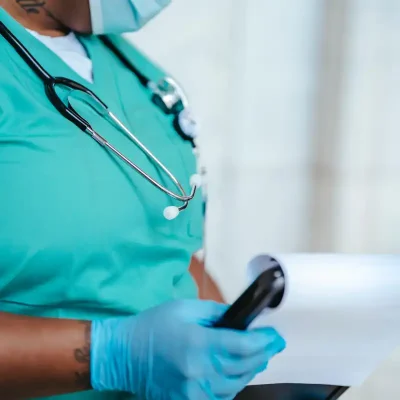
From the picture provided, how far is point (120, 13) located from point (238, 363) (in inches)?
20.1

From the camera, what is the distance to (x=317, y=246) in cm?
125

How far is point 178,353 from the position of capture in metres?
0.59

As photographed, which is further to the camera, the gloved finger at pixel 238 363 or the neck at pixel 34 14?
the neck at pixel 34 14

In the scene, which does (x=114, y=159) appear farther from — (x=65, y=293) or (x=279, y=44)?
(x=279, y=44)

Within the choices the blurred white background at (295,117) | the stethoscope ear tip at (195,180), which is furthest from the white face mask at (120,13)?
the blurred white background at (295,117)

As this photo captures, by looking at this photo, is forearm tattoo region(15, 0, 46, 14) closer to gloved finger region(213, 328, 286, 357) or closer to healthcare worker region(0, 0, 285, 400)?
healthcare worker region(0, 0, 285, 400)

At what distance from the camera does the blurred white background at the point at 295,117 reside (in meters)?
1.12

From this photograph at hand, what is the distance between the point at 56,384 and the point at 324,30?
91 centimetres

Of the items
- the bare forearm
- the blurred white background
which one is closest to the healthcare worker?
the bare forearm

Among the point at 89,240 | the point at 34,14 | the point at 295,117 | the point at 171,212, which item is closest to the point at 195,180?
the point at 171,212

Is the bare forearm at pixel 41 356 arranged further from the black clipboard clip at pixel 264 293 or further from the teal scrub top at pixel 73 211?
the black clipboard clip at pixel 264 293

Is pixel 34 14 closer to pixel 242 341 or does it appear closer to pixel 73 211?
pixel 73 211

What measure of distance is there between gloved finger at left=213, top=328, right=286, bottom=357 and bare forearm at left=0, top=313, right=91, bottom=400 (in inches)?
5.9

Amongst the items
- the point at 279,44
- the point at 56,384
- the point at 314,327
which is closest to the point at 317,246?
the point at 279,44
